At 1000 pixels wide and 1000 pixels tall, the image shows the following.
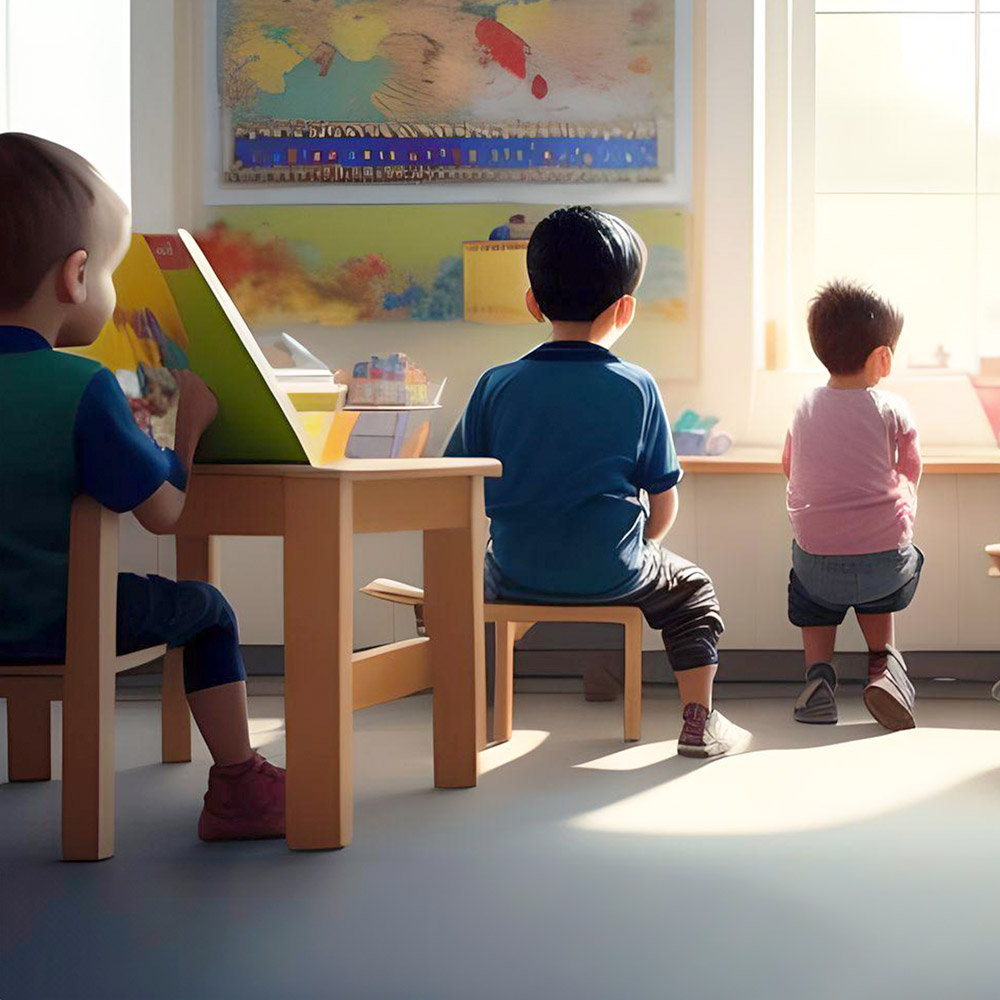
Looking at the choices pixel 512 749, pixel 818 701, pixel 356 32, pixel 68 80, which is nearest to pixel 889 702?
pixel 818 701

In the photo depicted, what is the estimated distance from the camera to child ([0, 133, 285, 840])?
1793mm

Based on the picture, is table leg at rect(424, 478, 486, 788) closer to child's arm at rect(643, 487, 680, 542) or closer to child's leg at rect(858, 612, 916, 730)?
child's arm at rect(643, 487, 680, 542)

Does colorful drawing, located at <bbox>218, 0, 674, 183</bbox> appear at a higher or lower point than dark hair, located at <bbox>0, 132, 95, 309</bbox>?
higher

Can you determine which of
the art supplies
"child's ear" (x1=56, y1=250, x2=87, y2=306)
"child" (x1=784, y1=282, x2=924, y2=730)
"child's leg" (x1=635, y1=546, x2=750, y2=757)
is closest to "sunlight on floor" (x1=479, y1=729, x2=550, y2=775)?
"child's leg" (x1=635, y1=546, x2=750, y2=757)

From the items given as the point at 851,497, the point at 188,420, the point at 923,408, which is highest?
A: the point at 923,408

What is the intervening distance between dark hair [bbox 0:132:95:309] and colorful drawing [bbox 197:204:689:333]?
1579mm

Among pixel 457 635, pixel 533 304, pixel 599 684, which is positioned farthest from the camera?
pixel 599 684

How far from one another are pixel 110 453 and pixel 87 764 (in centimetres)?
41

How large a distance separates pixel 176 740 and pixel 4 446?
0.85 meters

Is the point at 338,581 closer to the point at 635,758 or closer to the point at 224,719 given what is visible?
the point at 224,719

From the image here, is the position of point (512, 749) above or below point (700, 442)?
below

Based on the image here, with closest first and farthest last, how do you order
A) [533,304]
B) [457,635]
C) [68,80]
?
1. [457,635]
2. [533,304]
3. [68,80]

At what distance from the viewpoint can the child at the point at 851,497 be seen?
9.31 ft

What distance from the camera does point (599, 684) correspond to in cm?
305
